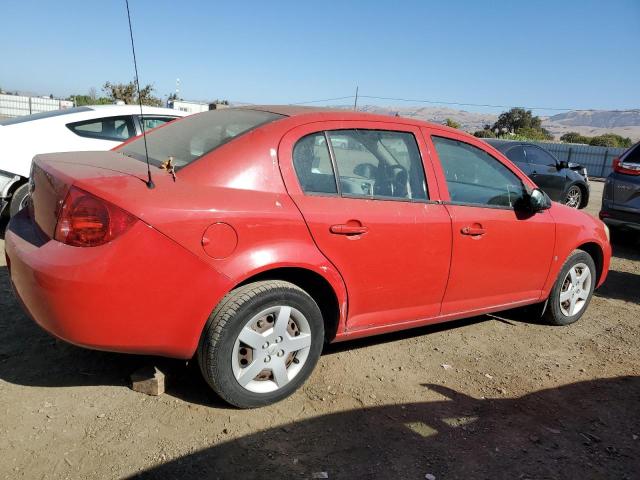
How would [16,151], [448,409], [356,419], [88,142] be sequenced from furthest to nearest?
[88,142], [16,151], [448,409], [356,419]

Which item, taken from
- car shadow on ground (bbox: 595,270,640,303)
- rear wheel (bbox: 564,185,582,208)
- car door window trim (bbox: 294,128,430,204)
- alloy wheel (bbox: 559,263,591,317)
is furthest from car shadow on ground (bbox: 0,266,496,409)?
rear wheel (bbox: 564,185,582,208)

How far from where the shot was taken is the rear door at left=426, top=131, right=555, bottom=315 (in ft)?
11.8

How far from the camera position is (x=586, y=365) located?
385 cm

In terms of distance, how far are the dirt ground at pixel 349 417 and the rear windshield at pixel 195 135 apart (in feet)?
3.99

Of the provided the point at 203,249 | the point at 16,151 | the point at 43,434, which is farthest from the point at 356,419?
the point at 16,151

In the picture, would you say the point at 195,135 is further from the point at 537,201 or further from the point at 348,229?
the point at 537,201

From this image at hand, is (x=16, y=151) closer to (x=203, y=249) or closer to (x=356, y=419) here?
(x=203, y=249)

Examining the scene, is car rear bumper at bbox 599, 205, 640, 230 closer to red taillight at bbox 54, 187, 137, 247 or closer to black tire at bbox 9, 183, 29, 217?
red taillight at bbox 54, 187, 137, 247

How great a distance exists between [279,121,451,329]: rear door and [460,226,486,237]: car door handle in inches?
5.4

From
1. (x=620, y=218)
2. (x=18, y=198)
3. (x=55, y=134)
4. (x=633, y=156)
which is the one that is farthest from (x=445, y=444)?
(x=633, y=156)

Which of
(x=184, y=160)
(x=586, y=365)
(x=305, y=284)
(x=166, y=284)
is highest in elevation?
(x=184, y=160)

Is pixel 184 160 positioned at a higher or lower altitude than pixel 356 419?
higher

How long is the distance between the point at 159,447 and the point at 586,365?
9.69ft

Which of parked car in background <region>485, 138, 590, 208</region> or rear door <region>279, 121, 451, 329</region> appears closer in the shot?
rear door <region>279, 121, 451, 329</region>
